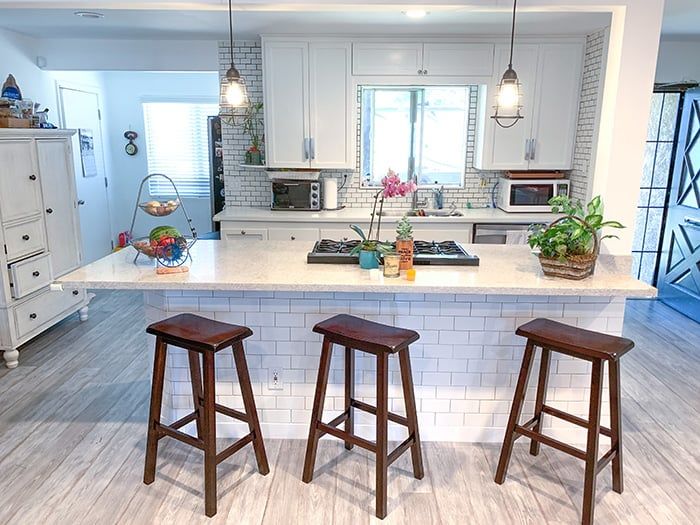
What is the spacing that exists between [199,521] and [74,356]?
213cm

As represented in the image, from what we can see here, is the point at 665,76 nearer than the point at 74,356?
No

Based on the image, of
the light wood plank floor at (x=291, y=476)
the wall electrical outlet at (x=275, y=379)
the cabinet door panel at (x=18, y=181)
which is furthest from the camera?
the cabinet door panel at (x=18, y=181)

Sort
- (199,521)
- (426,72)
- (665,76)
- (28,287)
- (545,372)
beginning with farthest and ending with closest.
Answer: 1. (665,76)
2. (426,72)
3. (28,287)
4. (545,372)
5. (199,521)

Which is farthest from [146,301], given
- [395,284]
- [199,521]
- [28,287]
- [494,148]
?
[494,148]

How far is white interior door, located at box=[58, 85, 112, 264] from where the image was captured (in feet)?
17.3

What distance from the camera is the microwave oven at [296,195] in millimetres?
4605

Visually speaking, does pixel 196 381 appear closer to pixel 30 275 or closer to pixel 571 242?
pixel 571 242

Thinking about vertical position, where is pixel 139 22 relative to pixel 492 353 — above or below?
above

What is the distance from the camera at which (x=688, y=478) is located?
8.14 feet

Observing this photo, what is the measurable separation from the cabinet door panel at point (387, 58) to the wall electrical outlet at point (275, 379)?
269 cm

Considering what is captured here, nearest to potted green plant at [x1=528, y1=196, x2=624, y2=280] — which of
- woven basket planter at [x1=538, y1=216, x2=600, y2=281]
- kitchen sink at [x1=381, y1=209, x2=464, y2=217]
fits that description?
woven basket planter at [x1=538, y1=216, x2=600, y2=281]

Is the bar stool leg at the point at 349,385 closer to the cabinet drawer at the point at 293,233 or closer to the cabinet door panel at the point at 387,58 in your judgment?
the cabinet drawer at the point at 293,233

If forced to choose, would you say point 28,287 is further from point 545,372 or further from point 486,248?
point 545,372

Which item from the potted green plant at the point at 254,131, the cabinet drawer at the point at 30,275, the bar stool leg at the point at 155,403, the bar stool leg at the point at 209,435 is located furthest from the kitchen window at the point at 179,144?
the bar stool leg at the point at 209,435
